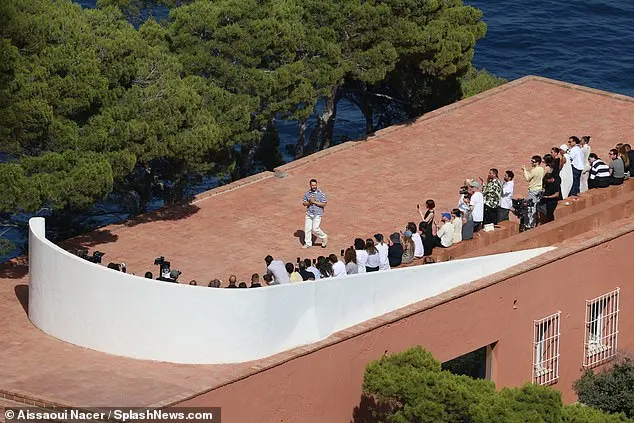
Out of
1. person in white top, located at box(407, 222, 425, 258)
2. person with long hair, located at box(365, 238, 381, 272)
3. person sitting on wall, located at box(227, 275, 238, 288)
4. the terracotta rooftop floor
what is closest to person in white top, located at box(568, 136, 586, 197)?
the terracotta rooftop floor

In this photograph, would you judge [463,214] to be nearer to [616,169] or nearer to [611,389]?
[611,389]

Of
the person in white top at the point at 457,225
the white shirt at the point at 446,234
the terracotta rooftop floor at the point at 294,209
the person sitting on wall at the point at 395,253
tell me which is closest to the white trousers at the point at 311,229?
the terracotta rooftop floor at the point at 294,209

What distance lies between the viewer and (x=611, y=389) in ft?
129

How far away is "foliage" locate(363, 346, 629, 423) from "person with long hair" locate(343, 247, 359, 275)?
1.93m

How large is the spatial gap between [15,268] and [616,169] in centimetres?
1300

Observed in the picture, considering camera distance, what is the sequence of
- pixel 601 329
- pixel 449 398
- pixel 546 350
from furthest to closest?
pixel 601 329 → pixel 546 350 → pixel 449 398

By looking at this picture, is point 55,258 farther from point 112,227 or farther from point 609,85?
point 609,85

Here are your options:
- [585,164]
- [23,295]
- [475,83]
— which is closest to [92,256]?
[23,295]

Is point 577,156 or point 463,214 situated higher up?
point 577,156

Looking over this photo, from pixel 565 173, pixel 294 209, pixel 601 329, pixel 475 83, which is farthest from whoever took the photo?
pixel 475 83

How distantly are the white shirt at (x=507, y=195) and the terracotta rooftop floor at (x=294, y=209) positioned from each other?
1774mm

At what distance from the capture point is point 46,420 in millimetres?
32812

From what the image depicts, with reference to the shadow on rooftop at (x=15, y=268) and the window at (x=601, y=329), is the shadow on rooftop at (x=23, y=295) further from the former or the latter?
the window at (x=601, y=329)

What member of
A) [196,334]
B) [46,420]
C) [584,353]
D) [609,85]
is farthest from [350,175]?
[609,85]
